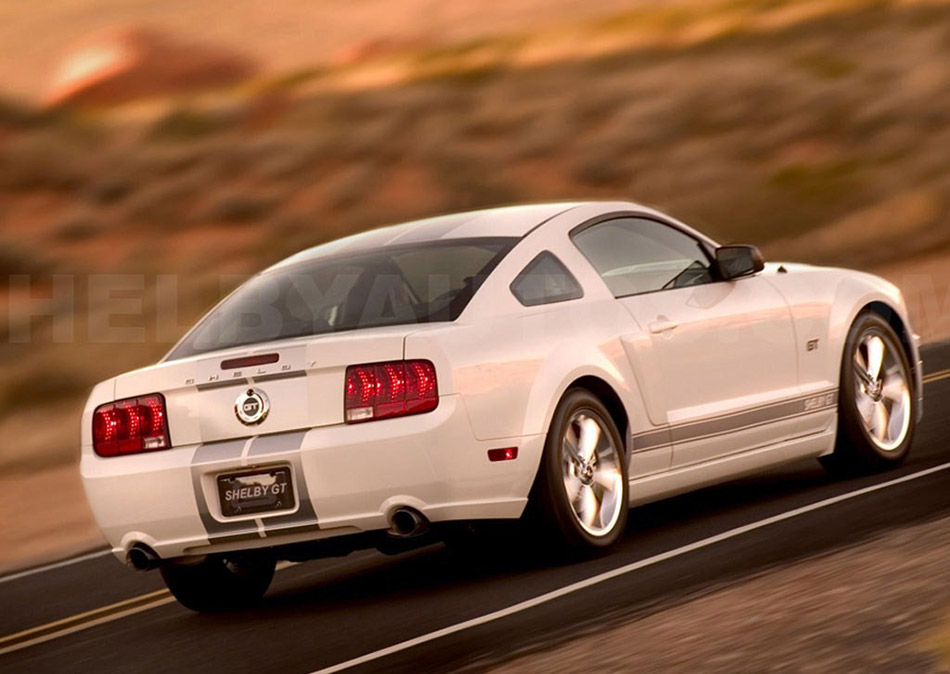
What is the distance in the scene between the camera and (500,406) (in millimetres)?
7984

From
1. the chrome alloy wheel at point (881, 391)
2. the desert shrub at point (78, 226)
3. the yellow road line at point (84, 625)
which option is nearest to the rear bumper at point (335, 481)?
the yellow road line at point (84, 625)

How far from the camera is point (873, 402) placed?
10.2 metres

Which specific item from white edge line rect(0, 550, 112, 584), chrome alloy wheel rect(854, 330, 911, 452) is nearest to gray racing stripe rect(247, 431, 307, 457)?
chrome alloy wheel rect(854, 330, 911, 452)

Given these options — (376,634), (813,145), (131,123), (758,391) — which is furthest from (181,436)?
(131,123)

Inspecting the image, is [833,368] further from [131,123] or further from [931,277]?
[131,123]

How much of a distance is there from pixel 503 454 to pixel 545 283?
98 centimetres

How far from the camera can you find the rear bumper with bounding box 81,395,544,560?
7.78 m

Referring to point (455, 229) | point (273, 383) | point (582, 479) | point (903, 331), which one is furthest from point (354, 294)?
point (903, 331)

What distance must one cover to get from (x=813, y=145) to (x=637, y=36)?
1440cm

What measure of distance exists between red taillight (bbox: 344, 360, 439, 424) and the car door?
124cm

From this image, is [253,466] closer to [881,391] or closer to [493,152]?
[881,391]

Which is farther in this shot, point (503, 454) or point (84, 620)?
point (84, 620)

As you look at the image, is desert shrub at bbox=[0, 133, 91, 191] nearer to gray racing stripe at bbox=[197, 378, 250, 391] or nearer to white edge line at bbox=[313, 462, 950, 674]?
white edge line at bbox=[313, 462, 950, 674]

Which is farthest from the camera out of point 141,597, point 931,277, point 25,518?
point 931,277
